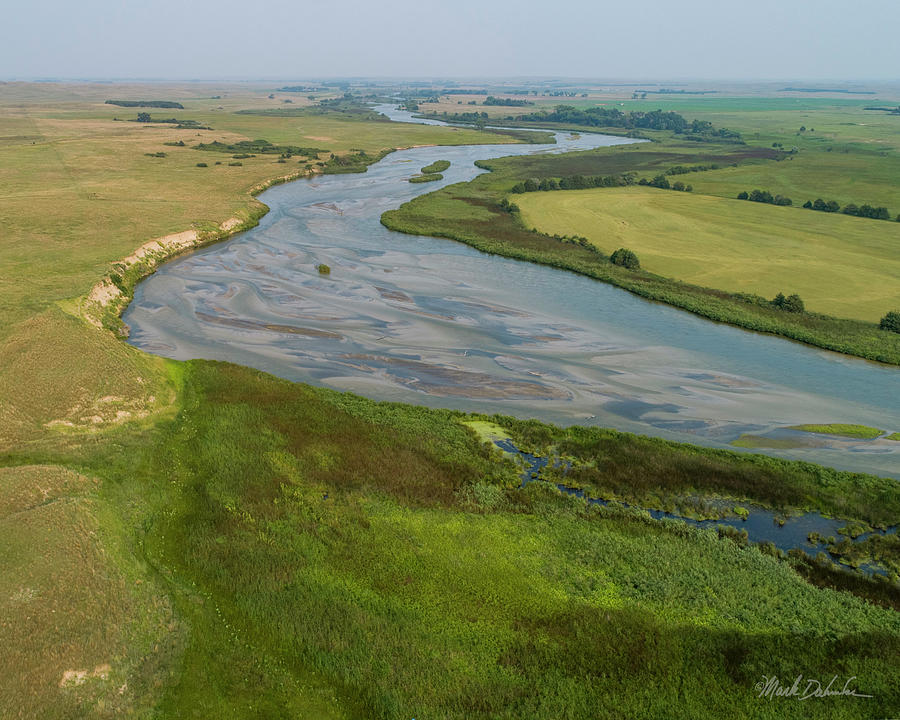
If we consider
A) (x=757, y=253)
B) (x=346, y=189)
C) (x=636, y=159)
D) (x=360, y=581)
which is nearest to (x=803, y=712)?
(x=360, y=581)

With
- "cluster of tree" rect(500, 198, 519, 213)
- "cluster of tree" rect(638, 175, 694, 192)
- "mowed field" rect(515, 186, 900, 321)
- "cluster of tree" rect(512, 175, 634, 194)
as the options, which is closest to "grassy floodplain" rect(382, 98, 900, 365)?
"cluster of tree" rect(500, 198, 519, 213)

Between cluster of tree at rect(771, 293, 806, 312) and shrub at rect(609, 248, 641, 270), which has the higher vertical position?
shrub at rect(609, 248, 641, 270)

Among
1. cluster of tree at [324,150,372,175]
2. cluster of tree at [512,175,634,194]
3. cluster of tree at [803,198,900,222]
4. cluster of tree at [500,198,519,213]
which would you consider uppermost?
cluster of tree at [324,150,372,175]

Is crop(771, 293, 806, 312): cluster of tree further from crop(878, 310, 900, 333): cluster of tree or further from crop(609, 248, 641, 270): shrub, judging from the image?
crop(609, 248, 641, 270): shrub

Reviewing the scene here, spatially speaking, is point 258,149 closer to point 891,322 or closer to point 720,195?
point 720,195

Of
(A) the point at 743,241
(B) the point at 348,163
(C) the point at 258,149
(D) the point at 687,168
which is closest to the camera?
(A) the point at 743,241

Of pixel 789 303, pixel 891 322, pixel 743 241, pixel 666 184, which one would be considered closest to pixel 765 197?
pixel 666 184

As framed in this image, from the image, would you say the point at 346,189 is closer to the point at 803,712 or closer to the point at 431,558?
the point at 431,558
